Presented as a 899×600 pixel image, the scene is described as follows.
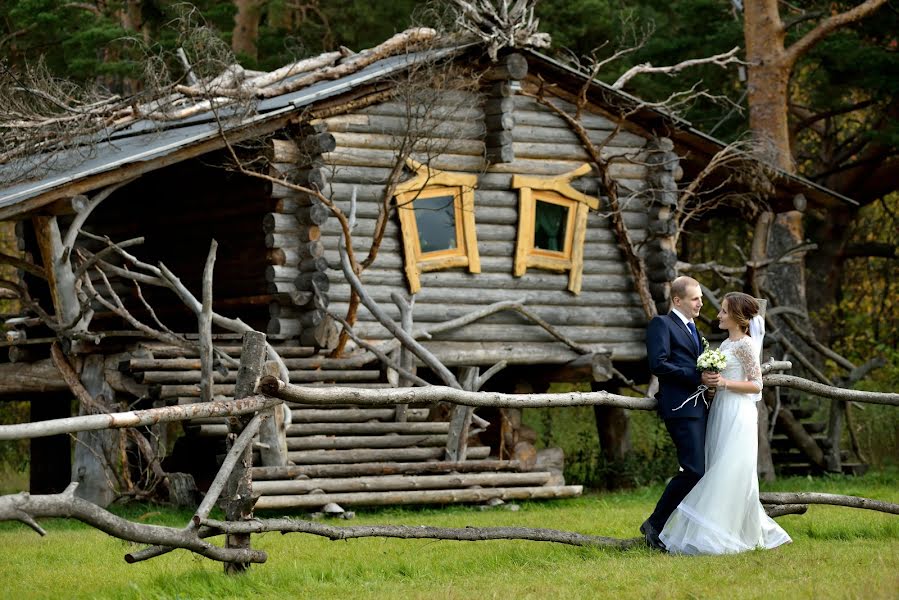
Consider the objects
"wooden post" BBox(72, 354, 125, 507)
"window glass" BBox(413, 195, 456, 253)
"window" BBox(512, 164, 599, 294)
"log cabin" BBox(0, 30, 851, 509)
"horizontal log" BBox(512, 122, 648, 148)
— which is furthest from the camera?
"horizontal log" BBox(512, 122, 648, 148)

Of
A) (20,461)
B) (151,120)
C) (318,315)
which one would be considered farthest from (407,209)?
(20,461)

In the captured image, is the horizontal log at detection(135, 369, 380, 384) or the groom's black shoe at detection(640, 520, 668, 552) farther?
the horizontal log at detection(135, 369, 380, 384)

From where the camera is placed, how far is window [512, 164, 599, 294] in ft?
60.5

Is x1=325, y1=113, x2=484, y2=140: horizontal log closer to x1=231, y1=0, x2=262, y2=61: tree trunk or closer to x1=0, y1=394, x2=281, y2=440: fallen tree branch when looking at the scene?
x1=0, y1=394, x2=281, y2=440: fallen tree branch

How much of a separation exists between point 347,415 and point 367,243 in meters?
2.50

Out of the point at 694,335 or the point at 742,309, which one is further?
the point at 694,335

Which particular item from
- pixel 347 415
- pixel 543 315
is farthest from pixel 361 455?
pixel 543 315

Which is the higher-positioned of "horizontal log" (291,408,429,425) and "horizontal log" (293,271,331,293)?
"horizontal log" (293,271,331,293)

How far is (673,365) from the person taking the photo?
370 inches

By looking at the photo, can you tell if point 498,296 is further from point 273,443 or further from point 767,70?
point 767,70

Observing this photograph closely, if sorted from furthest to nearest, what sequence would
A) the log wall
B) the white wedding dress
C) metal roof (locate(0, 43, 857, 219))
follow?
the log wall → metal roof (locate(0, 43, 857, 219)) → the white wedding dress

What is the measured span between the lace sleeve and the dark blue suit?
1.03 ft

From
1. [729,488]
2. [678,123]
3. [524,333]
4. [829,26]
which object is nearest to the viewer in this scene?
[729,488]

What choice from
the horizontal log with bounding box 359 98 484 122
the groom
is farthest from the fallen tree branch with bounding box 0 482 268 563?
the horizontal log with bounding box 359 98 484 122
